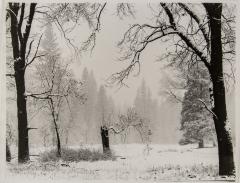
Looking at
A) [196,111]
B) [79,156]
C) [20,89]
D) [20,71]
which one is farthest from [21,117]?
[196,111]

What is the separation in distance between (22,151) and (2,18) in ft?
5.46

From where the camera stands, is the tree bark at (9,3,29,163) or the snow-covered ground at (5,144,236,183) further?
the tree bark at (9,3,29,163)

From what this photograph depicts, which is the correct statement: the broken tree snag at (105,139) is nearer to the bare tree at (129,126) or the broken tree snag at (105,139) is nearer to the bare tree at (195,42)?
the bare tree at (129,126)

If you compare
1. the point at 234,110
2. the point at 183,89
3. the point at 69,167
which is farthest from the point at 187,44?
the point at 69,167

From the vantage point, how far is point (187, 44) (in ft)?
22.5

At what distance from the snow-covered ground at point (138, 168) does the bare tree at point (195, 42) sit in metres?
0.25

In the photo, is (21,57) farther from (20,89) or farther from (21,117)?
(21,117)

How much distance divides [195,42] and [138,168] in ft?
5.59

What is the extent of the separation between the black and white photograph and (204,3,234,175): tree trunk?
0.01m

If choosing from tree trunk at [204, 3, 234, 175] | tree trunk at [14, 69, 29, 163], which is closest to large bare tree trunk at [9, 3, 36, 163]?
tree trunk at [14, 69, 29, 163]

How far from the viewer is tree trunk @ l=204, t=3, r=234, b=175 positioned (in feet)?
22.0

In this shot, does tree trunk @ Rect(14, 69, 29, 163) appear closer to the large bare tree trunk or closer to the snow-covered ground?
the large bare tree trunk

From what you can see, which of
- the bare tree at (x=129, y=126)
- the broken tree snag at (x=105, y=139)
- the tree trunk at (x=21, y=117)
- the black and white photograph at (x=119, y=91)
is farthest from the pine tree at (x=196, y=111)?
the tree trunk at (x=21, y=117)

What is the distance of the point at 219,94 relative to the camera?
670cm
